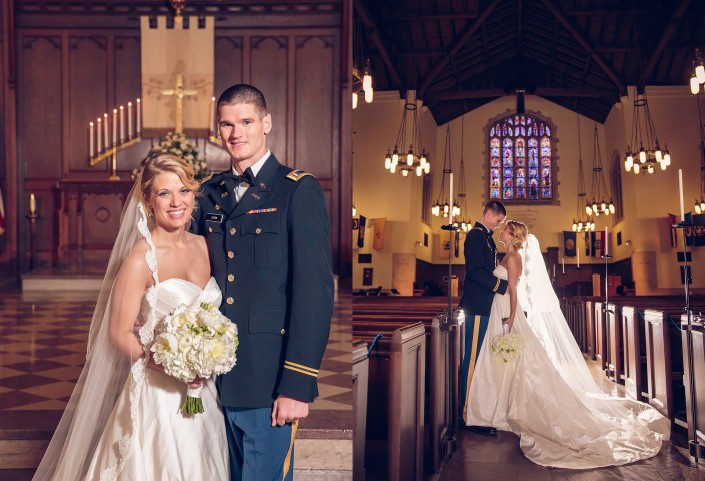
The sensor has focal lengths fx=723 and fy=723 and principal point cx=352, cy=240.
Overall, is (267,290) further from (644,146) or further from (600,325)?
(644,146)

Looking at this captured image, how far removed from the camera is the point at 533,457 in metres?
1.84

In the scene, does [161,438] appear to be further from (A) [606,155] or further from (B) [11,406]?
(B) [11,406]

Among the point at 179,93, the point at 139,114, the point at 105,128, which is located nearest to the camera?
the point at 179,93

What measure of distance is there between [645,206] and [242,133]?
106cm

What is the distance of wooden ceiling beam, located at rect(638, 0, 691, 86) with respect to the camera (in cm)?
171

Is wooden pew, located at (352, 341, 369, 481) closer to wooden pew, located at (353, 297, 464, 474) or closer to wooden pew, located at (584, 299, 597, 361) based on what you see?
wooden pew, located at (353, 297, 464, 474)

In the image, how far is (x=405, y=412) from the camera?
1841 mm

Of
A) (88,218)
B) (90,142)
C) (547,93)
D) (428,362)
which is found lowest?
(428,362)

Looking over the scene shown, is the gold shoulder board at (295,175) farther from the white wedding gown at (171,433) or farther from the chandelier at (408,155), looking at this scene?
the white wedding gown at (171,433)

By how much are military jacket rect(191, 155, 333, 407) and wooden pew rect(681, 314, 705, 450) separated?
89 cm

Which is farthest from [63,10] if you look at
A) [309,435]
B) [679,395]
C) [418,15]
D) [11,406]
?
[679,395]

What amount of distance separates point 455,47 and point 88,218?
30.8ft

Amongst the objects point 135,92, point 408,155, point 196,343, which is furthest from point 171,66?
point 408,155

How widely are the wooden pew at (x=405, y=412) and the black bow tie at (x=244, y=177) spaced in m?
0.61
